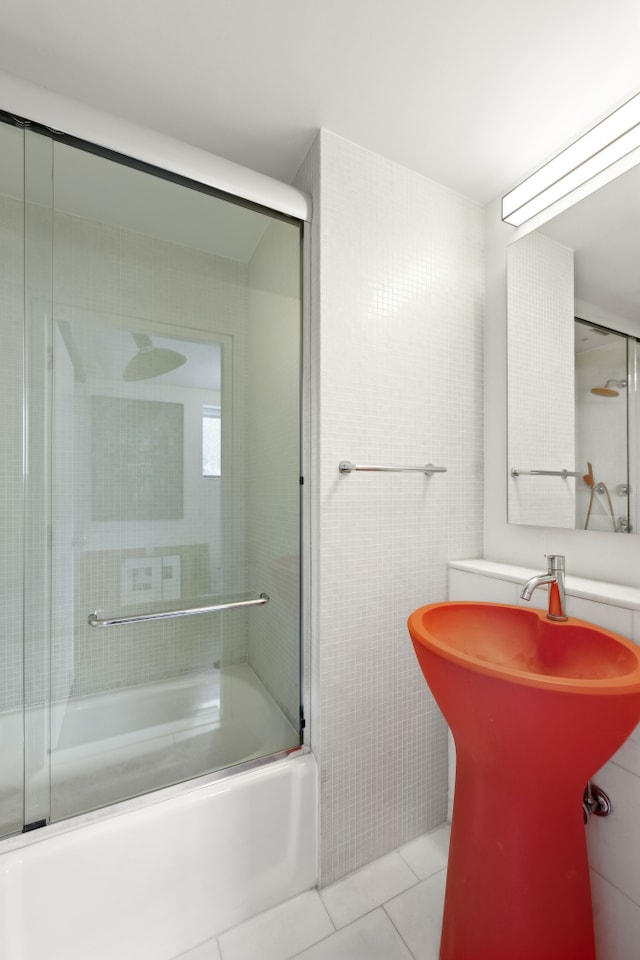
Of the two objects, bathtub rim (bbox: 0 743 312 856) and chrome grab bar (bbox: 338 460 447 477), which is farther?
chrome grab bar (bbox: 338 460 447 477)

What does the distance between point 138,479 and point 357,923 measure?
1417mm

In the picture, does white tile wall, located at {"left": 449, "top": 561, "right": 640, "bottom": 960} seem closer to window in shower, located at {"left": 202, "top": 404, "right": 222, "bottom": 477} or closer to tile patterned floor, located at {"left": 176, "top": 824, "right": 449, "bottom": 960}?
tile patterned floor, located at {"left": 176, "top": 824, "right": 449, "bottom": 960}

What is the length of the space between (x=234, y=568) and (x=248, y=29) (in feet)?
4.81

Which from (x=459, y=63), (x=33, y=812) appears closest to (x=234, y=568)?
(x=33, y=812)

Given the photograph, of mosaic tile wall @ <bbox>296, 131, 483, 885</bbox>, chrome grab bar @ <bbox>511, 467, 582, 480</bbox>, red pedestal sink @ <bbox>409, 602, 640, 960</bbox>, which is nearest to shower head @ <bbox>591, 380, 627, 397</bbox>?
chrome grab bar @ <bbox>511, 467, 582, 480</bbox>

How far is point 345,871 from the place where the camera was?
124 cm

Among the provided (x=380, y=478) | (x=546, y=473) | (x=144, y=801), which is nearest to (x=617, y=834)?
(x=546, y=473)

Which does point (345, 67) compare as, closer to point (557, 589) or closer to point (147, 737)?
point (557, 589)

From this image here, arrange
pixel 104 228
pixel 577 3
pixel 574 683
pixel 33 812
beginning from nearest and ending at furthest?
pixel 574 683, pixel 577 3, pixel 33 812, pixel 104 228

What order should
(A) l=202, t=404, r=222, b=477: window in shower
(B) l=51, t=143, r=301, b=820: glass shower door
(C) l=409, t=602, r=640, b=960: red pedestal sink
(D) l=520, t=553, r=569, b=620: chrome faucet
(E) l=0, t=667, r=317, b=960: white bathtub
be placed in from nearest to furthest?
1. (C) l=409, t=602, r=640, b=960: red pedestal sink
2. (E) l=0, t=667, r=317, b=960: white bathtub
3. (D) l=520, t=553, r=569, b=620: chrome faucet
4. (B) l=51, t=143, r=301, b=820: glass shower door
5. (A) l=202, t=404, r=222, b=477: window in shower

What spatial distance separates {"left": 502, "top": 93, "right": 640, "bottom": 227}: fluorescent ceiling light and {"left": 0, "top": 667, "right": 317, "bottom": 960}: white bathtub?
1941mm

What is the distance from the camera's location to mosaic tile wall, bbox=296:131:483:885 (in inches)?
49.4

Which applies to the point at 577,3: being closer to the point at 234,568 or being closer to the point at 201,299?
the point at 201,299

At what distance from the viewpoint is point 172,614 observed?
1321mm
